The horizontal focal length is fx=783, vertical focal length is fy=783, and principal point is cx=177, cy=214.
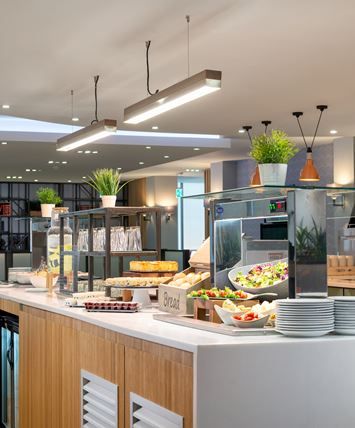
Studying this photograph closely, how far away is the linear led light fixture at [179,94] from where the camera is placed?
4.91 meters

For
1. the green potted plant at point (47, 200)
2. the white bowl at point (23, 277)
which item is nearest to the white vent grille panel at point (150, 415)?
the white bowl at point (23, 277)

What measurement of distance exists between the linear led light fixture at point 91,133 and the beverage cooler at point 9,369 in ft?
5.92

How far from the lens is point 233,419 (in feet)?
9.21

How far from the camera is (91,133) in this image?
715 centimetres

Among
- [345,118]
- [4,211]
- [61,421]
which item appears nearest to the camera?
[61,421]

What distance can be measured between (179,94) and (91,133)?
6.76ft

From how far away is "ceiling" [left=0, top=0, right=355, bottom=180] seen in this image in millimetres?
5445

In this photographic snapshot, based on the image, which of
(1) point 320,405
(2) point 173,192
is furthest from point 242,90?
(2) point 173,192

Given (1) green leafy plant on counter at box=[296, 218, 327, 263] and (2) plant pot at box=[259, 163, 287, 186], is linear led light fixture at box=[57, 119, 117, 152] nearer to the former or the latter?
(2) plant pot at box=[259, 163, 287, 186]

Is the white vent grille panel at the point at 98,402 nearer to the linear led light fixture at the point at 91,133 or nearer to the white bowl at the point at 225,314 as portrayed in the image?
the white bowl at the point at 225,314

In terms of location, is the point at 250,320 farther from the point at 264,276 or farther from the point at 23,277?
the point at 23,277

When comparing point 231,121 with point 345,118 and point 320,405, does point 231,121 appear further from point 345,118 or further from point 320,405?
point 320,405

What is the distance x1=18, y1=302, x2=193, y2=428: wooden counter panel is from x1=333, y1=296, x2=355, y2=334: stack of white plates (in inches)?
25.6

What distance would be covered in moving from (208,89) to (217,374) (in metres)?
2.60
